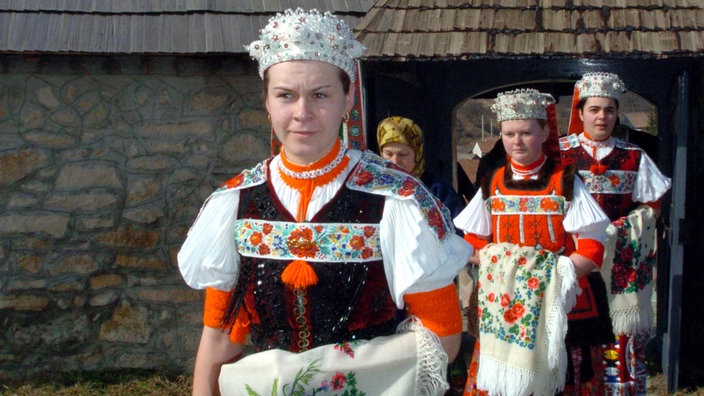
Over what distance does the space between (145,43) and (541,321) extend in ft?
Result: 10.0

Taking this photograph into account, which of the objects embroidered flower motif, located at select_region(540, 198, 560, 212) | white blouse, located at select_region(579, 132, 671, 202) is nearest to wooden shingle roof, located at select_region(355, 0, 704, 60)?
white blouse, located at select_region(579, 132, 671, 202)

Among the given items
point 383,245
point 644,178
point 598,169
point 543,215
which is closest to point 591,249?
point 543,215

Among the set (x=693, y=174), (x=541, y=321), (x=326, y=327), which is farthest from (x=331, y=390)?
(x=693, y=174)

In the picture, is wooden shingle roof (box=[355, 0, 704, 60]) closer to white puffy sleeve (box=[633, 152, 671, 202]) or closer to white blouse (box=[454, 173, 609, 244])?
white puffy sleeve (box=[633, 152, 671, 202])

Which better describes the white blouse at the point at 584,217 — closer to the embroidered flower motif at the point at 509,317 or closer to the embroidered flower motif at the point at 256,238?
the embroidered flower motif at the point at 509,317

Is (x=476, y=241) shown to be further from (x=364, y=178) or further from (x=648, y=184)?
(x=364, y=178)

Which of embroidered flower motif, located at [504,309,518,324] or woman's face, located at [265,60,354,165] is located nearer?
woman's face, located at [265,60,354,165]

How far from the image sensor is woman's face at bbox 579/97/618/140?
4.70m

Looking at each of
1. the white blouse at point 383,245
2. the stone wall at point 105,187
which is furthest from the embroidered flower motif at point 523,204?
the stone wall at point 105,187

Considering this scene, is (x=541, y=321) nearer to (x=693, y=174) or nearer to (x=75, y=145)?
(x=693, y=174)

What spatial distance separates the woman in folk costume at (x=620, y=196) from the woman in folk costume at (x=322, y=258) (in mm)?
2652

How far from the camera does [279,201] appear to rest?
217 centimetres

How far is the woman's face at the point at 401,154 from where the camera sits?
13.8 ft

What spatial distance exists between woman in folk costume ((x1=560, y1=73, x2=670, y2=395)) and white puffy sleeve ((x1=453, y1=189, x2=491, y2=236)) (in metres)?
0.71
